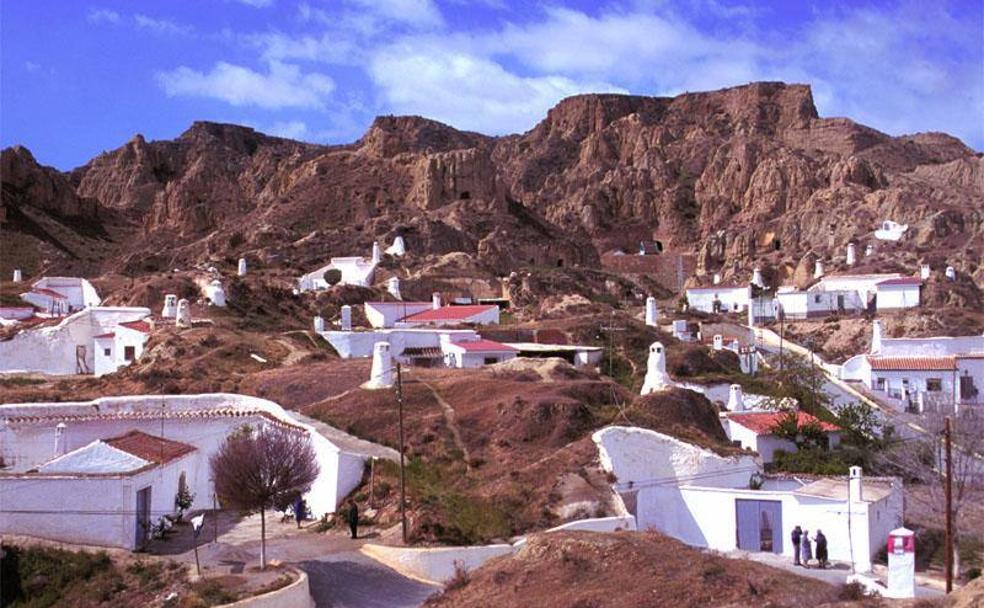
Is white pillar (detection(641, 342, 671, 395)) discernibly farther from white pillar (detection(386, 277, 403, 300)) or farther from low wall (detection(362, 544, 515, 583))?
white pillar (detection(386, 277, 403, 300))

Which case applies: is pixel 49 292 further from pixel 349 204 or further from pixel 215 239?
pixel 349 204

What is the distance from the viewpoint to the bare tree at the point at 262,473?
2117cm

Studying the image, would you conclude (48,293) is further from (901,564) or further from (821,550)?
(901,564)

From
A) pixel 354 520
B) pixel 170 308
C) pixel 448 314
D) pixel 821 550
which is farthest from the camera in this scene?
pixel 448 314

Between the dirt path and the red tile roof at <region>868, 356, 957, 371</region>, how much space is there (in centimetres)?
2505

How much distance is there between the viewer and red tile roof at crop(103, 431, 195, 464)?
24747mm

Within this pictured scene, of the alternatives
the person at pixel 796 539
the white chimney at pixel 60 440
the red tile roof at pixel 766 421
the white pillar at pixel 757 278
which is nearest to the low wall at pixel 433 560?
the person at pixel 796 539

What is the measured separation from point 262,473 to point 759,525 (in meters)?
11.7

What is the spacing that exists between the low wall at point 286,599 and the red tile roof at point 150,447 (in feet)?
22.0

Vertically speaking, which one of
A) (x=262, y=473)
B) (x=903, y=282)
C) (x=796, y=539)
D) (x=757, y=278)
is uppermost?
(x=757, y=278)

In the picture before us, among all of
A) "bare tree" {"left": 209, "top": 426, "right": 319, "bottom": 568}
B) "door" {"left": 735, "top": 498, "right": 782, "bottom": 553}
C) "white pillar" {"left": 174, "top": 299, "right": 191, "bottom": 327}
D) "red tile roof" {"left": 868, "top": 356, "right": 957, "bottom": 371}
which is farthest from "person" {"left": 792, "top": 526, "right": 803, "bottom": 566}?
"white pillar" {"left": 174, "top": 299, "right": 191, "bottom": 327}

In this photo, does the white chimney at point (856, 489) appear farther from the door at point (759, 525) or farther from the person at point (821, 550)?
the door at point (759, 525)

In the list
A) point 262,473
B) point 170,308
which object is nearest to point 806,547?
point 262,473

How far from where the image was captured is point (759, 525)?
A: 2583 cm
